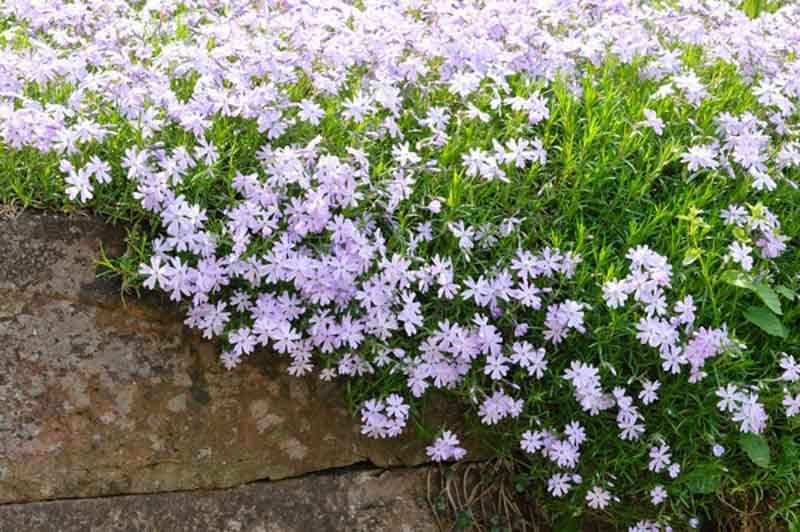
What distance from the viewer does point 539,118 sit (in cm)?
262

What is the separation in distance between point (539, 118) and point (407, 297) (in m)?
0.64

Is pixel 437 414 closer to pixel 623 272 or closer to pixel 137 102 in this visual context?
pixel 623 272

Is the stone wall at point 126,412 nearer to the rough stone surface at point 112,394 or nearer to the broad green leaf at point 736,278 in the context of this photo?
the rough stone surface at point 112,394

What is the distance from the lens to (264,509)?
249 cm

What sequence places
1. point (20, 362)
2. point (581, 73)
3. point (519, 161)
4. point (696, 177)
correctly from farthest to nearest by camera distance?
point (581, 73) → point (696, 177) → point (519, 161) → point (20, 362)

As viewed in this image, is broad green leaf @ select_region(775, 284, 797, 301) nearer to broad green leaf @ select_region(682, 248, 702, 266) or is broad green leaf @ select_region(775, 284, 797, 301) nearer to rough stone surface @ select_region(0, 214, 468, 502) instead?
broad green leaf @ select_region(682, 248, 702, 266)

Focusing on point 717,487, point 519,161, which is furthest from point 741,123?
point 717,487

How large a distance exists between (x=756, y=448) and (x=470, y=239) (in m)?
0.87

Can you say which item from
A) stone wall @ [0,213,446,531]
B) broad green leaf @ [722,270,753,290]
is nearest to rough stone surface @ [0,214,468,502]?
stone wall @ [0,213,446,531]

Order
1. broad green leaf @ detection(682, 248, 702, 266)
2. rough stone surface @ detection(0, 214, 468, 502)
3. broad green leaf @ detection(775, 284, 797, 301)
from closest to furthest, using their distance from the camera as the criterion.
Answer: rough stone surface @ detection(0, 214, 468, 502)
broad green leaf @ detection(682, 248, 702, 266)
broad green leaf @ detection(775, 284, 797, 301)

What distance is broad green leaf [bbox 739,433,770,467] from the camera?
246cm

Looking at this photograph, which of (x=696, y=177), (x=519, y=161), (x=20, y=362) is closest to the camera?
(x=20, y=362)

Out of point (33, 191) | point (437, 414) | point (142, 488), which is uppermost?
point (33, 191)

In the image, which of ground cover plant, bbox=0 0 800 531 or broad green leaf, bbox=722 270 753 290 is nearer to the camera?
ground cover plant, bbox=0 0 800 531
